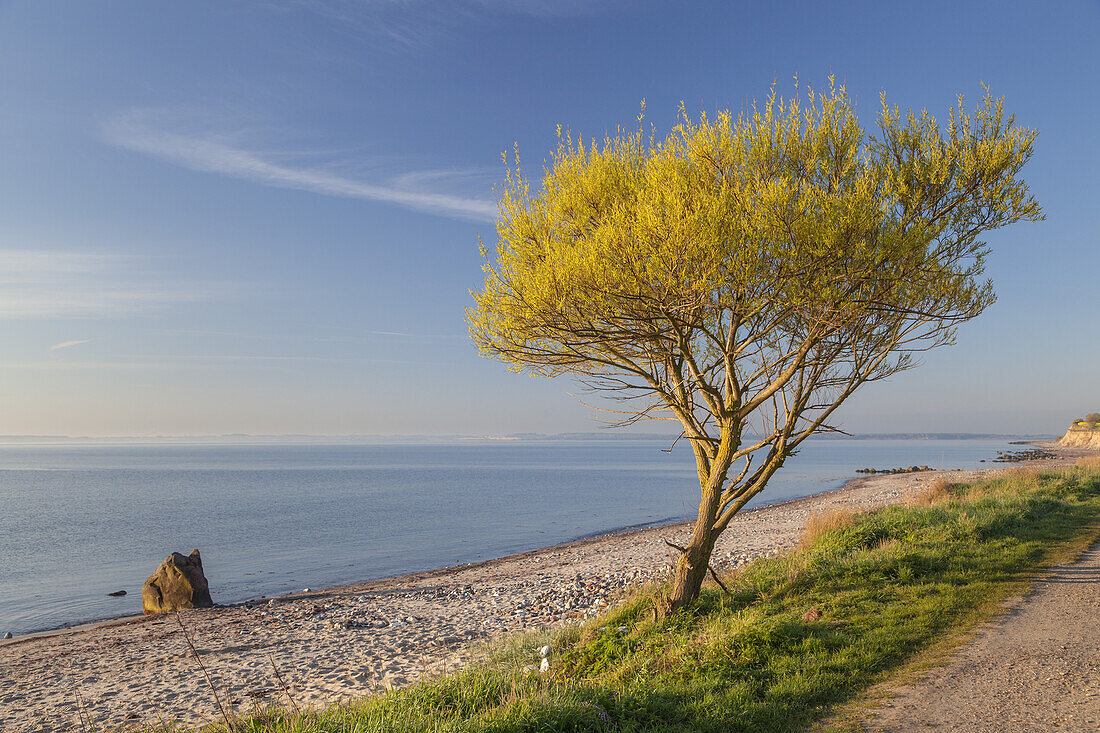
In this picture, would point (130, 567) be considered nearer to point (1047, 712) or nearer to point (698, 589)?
point (698, 589)

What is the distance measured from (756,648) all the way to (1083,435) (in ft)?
Result: 413

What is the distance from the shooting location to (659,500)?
50.2 metres

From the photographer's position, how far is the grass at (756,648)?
223 inches

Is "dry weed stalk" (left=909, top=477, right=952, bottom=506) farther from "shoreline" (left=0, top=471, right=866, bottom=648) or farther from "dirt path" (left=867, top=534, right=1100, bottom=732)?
"dirt path" (left=867, top=534, right=1100, bottom=732)

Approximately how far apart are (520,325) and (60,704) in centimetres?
1075

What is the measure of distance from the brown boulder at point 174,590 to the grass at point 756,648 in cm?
1324

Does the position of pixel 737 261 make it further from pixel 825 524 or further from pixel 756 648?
pixel 825 524

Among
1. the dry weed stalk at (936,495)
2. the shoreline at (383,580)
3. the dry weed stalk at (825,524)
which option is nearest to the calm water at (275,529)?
the shoreline at (383,580)

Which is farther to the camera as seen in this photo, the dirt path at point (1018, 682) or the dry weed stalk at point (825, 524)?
the dry weed stalk at point (825, 524)

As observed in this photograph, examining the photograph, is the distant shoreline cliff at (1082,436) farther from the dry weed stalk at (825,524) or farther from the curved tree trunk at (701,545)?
the curved tree trunk at (701,545)

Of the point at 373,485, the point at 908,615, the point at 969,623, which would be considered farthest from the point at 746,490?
the point at 373,485

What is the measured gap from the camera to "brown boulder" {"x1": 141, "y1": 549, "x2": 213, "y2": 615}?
18578 millimetres

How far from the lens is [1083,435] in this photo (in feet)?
329

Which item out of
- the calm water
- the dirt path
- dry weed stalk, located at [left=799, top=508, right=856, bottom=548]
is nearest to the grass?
the dirt path
